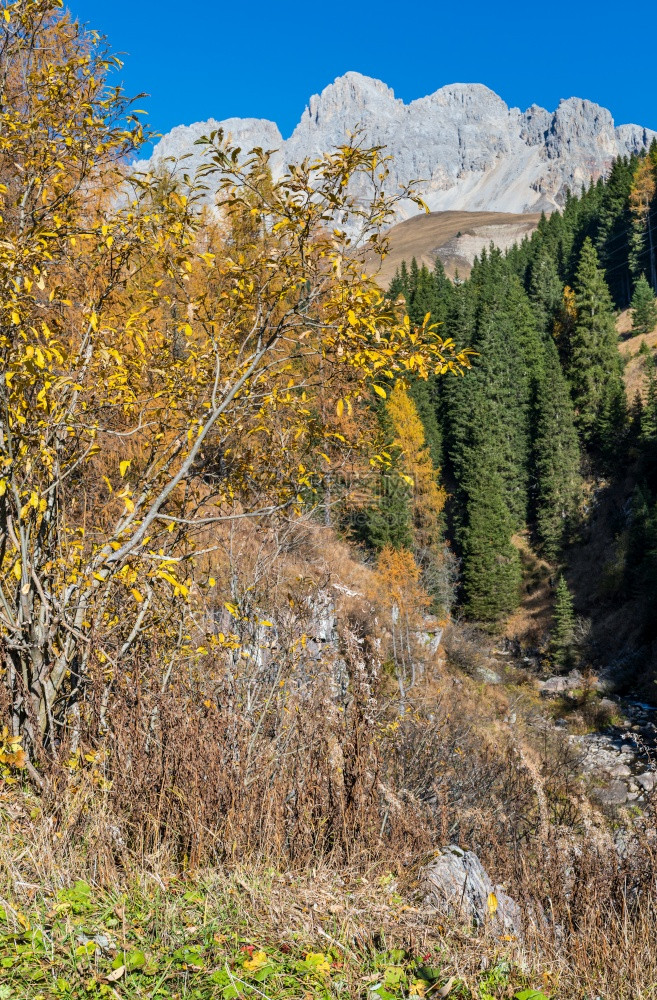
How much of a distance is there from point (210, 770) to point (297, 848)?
0.56 metres

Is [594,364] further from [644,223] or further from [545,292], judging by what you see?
[644,223]

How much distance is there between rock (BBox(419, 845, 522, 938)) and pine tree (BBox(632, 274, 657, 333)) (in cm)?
4849

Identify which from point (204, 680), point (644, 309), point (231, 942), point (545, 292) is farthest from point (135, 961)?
point (545, 292)

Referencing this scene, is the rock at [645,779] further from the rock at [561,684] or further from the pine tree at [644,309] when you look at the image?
the pine tree at [644,309]

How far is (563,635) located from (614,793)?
12.5 metres

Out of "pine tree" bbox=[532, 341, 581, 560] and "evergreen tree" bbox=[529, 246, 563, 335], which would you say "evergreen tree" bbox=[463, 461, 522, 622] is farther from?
"evergreen tree" bbox=[529, 246, 563, 335]

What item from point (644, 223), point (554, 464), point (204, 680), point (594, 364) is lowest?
point (204, 680)

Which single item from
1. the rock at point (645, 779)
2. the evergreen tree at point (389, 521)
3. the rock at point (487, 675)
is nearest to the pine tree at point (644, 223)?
the evergreen tree at point (389, 521)

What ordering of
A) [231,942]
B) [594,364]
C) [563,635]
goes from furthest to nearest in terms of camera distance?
[594,364]
[563,635]
[231,942]

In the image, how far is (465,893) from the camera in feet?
9.64

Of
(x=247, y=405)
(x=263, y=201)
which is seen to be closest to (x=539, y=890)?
(x=247, y=405)

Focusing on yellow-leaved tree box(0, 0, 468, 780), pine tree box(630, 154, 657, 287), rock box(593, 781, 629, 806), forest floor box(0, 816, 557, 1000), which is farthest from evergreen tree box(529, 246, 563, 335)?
forest floor box(0, 816, 557, 1000)

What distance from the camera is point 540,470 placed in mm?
38188

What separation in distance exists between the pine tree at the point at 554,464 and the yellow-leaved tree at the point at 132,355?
3466cm
